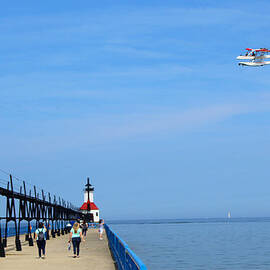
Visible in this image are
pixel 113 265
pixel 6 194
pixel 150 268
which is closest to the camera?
pixel 113 265

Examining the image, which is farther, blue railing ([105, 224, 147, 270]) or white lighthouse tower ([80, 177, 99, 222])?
white lighthouse tower ([80, 177, 99, 222])

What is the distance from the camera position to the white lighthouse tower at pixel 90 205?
434ft

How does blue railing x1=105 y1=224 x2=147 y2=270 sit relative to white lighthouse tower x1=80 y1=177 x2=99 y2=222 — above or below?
below

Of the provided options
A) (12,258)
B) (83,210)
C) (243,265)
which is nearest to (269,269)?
(243,265)

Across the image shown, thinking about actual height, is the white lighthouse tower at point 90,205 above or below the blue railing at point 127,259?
above

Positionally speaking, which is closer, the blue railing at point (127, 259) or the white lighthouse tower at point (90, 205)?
the blue railing at point (127, 259)

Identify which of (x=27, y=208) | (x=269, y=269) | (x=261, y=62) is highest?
(x=261, y=62)

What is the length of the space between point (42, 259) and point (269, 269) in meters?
23.2

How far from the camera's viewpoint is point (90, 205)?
440 feet

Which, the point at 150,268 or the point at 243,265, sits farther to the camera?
the point at 243,265

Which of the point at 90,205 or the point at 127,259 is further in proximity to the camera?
the point at 90,205

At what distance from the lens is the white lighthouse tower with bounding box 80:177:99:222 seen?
13238 cm

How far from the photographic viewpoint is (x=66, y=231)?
84062 mm

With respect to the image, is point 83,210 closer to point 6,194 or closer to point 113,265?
point 6,194
